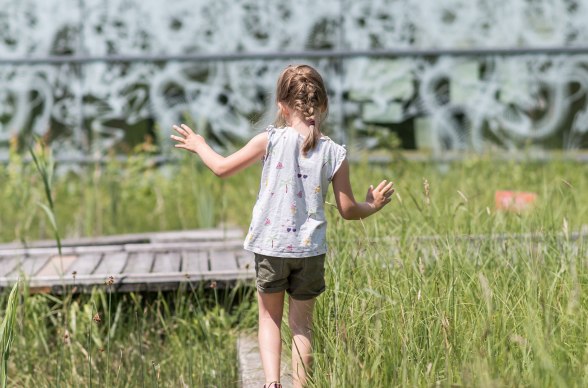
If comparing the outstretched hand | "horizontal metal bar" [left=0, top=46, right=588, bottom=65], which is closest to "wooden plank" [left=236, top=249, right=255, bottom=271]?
the outstretched hand

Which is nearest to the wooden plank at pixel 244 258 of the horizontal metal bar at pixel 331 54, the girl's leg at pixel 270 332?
the girl's leg at pixel 270 332

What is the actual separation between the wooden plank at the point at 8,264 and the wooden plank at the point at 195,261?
0.83 m

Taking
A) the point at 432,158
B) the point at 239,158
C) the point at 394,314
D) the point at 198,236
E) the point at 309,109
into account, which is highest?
the point at 309,109

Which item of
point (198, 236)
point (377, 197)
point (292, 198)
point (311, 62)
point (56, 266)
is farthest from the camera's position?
point (311, 62)

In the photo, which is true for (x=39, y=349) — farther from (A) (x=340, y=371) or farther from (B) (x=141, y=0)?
(B) (x=141, y=0)

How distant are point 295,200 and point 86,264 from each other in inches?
91.8

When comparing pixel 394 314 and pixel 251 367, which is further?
pixel 251 367

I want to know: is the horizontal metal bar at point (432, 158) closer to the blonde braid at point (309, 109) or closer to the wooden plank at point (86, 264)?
the wooden plank at point (86, 264)

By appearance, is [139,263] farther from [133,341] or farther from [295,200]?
[295,200]

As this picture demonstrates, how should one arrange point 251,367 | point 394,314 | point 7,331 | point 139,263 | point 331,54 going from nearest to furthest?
point 7,331, point 394,314, point 251,367, point 139,263, point 331,54

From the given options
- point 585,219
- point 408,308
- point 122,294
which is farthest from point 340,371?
point 585,219

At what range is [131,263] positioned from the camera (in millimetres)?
5344

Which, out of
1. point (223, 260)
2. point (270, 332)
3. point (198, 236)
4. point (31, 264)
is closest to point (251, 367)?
point (270, 332)

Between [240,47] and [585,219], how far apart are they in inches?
156
